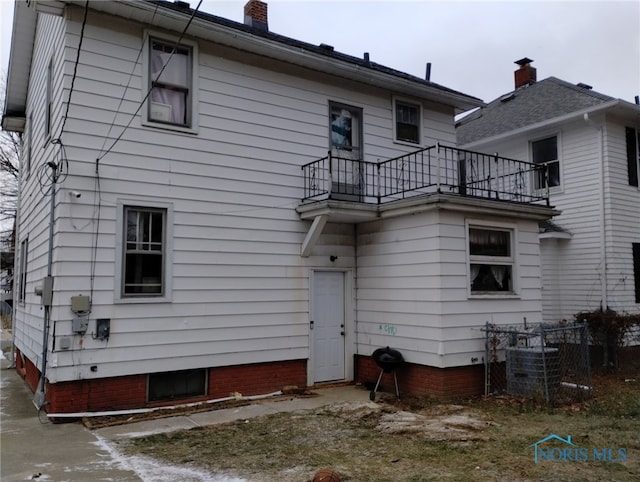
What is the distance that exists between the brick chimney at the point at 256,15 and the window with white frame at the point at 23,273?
728 centimetres

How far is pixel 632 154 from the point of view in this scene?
559 inches

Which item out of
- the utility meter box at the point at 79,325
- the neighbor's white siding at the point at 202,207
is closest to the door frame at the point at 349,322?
the neighbor's white siding at the point at 202,207

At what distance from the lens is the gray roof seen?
1441cm

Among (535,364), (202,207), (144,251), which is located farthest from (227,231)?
(535,364)

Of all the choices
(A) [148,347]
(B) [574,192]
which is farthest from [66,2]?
(B) [574,192]

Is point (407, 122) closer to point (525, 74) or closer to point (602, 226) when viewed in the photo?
point (602, 226)

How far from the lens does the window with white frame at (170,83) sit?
27.5 ft

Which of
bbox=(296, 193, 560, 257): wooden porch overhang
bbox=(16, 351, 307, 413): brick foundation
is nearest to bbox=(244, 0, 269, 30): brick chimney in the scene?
bbox=(296, 193, 560, 257): wooden porch overhang

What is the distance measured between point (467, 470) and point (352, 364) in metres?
5.15

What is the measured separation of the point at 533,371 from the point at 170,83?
774 cm

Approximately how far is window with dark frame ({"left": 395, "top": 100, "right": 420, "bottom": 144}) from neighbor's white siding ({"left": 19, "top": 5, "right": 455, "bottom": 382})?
4.37ft

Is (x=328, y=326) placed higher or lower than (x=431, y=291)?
lower

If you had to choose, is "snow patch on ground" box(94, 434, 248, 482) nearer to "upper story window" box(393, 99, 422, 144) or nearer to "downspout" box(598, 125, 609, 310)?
"upper story window" box(393, 99, 422, 144)

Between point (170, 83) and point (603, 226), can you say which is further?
point (603, 226)
